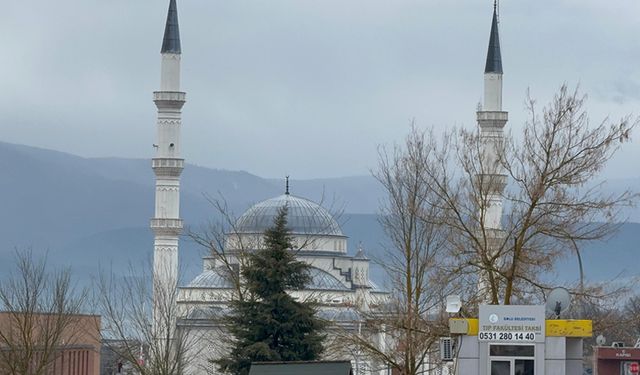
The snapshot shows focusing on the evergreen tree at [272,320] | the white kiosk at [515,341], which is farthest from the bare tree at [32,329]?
the white kiosk at [515,341]

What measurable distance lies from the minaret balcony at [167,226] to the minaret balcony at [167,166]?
2.95m

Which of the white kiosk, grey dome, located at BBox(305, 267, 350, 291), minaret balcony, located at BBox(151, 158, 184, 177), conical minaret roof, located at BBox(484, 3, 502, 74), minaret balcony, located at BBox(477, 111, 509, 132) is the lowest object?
the white kiosk

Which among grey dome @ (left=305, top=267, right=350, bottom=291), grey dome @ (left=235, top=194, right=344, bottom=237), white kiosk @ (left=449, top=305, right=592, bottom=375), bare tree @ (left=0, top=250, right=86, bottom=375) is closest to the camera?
white kiosk @ (left=449, top=305, right=592, bottom=375)

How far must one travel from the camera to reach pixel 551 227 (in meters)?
42.7

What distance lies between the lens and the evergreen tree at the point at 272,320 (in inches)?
1934

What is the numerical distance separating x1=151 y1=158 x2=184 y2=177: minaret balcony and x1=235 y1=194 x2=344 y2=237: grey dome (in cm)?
1818

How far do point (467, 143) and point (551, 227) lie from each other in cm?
356

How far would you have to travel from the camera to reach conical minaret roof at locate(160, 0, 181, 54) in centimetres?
11206

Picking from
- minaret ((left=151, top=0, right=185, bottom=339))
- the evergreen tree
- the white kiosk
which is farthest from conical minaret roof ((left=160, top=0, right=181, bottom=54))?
the white kiosk

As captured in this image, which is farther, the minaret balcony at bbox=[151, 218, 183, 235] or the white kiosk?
the minaret balcony at bbox=[151, 218, 183, 235]

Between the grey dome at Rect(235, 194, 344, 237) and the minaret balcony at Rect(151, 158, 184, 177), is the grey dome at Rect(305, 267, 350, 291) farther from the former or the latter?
the minaret balcony at Rect(151, 158, 184, 177)

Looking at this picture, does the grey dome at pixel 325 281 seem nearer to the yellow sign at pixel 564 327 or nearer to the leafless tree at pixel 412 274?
the leafless tree at pixel 412 274

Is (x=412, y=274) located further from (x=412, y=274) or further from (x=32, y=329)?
(x=32, y=329)

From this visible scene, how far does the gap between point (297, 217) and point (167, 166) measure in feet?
87.9
